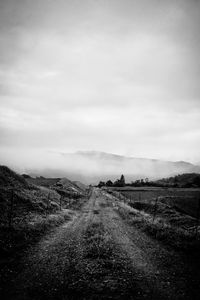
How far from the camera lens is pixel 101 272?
31.5 ft

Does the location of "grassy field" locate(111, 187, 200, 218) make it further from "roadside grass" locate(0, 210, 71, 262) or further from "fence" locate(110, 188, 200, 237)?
"roadside grass" locate(0, 210, 71, 262)

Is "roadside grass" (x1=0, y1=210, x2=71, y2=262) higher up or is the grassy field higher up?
"roadside grass" (x1=0, y1=210, x2=71, y2=262)

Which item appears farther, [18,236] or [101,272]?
[18,236]

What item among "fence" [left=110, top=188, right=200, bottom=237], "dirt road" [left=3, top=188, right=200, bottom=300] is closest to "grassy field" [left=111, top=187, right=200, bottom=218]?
"fence" [left=110, top=188, right=200, bottom=237]

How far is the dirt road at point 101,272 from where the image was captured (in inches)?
312

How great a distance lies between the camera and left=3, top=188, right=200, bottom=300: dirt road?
793cm

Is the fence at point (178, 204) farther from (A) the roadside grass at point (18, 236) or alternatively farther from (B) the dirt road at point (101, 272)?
(A) the roadside grass at point (18, 236)

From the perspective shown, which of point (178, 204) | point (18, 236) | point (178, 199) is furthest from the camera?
point (178, 199)

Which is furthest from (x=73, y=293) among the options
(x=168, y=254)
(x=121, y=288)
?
(x=168, y=254)

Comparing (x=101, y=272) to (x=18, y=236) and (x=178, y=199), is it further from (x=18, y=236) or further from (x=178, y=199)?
(x=178, y=199)

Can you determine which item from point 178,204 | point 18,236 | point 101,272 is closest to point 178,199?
point 178,204

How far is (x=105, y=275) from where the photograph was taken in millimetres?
9430

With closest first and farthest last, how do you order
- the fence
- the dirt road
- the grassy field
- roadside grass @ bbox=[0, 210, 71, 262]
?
the dirt road
roadside grass @ bbox=[0, 210, 71, 262]
the fence
the grassy field

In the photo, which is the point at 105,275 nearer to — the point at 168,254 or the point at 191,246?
the point at 168,254
